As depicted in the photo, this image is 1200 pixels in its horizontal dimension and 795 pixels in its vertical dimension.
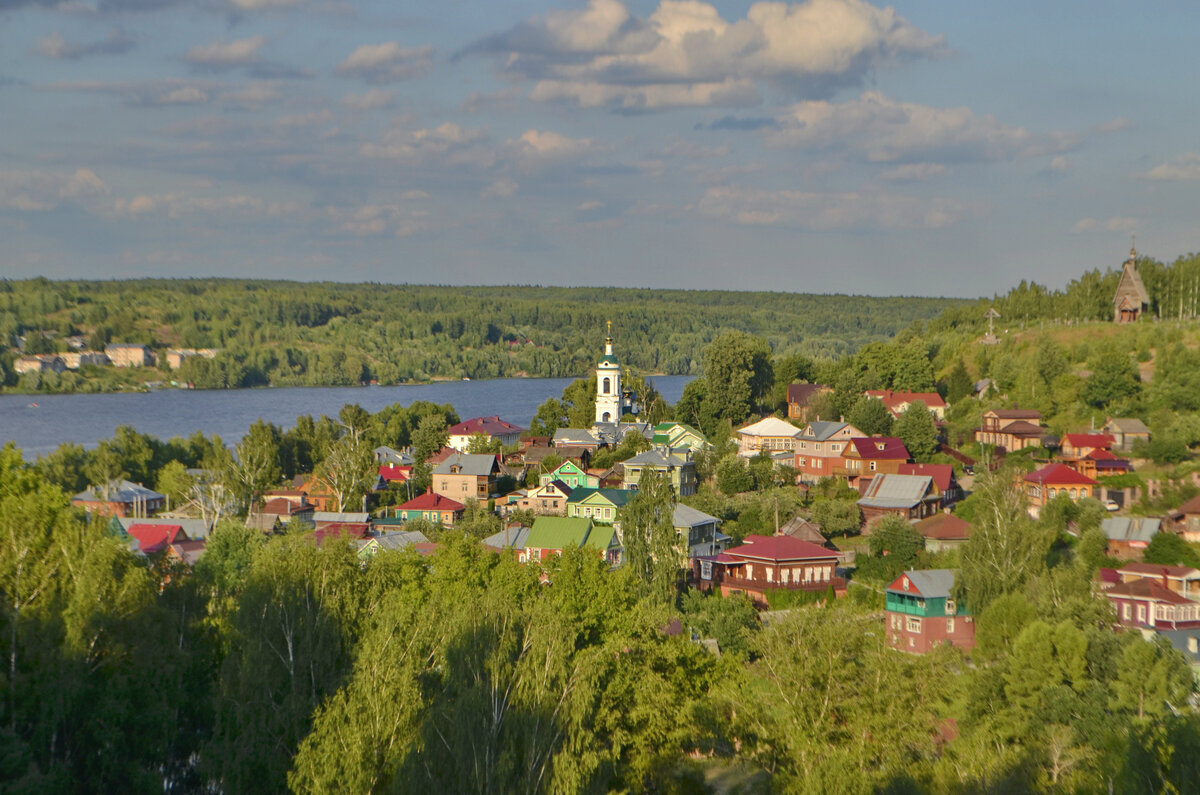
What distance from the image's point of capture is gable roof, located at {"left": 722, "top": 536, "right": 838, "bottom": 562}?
102ft

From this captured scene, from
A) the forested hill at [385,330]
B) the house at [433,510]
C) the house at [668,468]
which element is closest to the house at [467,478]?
the house at [433,510]

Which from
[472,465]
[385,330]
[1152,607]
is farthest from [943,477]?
[385,330]

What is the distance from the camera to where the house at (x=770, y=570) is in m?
31.0

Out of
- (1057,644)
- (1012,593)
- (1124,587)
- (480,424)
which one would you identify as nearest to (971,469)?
(1124,587)

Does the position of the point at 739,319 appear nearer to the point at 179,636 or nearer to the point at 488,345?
the point at 488,345

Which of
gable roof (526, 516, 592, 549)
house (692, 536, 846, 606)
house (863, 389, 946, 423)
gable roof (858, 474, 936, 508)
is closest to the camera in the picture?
house (692, 536, 846, 606)

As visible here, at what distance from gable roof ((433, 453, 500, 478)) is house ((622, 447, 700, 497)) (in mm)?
4981

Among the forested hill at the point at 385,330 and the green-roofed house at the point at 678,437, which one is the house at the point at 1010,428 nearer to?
the green-roofed house at the point at 678,437

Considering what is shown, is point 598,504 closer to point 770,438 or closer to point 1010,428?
point 770,438

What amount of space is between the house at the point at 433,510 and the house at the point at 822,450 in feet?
39.7

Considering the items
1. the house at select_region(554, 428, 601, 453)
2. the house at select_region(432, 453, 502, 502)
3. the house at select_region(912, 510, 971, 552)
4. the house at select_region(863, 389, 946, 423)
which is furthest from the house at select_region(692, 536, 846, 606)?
the house at select_region(554, 428, 601, 453)

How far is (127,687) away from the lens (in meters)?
15.5

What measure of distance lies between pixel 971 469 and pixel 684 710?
2687 cm

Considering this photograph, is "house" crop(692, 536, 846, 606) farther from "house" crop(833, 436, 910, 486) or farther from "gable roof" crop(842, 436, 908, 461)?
"gable roof" crop(842, 436, 908, 461)
